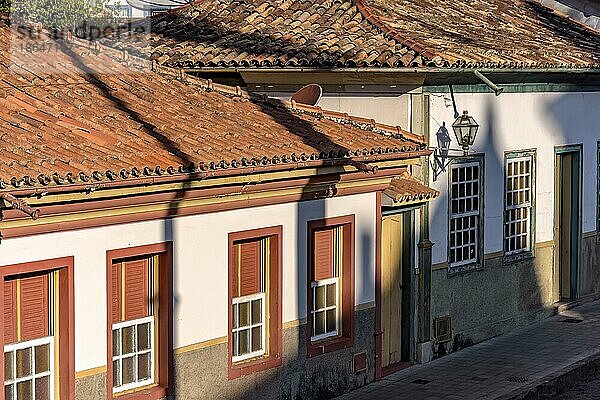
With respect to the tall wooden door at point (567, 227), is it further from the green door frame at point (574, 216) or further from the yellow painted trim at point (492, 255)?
the yellow painted trim at point (492, 255)

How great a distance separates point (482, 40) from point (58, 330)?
26.7ft

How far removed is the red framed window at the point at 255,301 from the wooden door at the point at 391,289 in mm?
2406

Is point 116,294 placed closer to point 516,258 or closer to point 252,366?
point 252,366

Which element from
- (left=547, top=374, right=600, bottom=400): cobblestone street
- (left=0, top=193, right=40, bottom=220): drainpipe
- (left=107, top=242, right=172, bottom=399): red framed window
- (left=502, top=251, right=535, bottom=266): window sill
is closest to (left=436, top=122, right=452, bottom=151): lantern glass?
(left=502, top=251, right=535, bottom=266): window sill

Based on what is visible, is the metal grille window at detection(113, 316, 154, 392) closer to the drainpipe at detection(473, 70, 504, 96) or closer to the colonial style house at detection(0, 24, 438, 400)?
the colonial style house at detection(0, 24, 438, 400)

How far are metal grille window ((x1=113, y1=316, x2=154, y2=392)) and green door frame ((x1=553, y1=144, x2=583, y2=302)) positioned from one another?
833cm

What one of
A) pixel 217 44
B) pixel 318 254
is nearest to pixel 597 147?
pixel 217 44

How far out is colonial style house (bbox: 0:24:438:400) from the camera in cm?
969

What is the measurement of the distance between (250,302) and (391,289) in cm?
296

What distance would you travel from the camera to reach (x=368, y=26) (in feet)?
51.3

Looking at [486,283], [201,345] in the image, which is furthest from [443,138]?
[201,345]

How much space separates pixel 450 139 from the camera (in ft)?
49.2

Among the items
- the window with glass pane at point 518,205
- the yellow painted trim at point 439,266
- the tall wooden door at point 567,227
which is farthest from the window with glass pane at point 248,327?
the tall wooden door at point 567,227

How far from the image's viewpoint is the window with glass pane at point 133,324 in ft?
34.3
